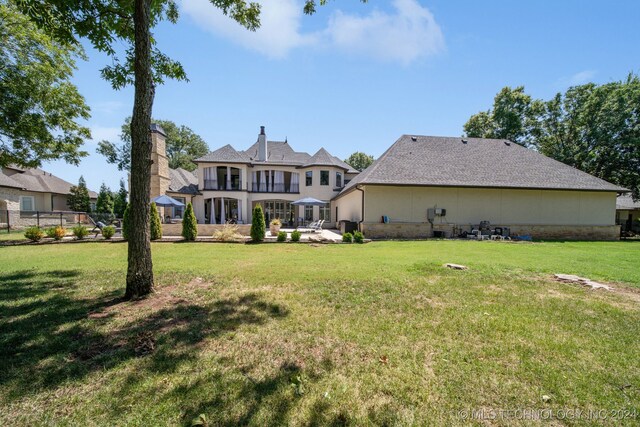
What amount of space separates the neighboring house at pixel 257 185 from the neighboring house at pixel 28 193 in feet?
38.8

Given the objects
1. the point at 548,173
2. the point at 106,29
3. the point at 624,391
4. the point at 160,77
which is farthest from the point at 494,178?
the point at 106,29

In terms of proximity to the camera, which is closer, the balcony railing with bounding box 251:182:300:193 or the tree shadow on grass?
the tree shadow on grass

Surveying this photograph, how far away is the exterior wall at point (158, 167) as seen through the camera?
21.5 meters

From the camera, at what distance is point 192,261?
8.41m

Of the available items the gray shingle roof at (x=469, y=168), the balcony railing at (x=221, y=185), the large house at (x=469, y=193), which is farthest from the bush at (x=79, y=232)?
the gray shingle roof at (x=469, y=168)

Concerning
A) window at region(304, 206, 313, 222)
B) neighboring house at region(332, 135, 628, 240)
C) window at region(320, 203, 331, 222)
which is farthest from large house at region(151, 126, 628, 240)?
window at region(304, 206, 313, 222)

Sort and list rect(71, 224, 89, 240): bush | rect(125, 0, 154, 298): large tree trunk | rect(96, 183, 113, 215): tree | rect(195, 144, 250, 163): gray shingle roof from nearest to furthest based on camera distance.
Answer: rect(125, 0, 154, 298): large tree trunk < rect(71, 224, 89, 240): bush < rect(195, 144, 250, 163): gray shingle roof < rect(96, 183, 113, 215): tree

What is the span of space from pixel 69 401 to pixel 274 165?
25070mm

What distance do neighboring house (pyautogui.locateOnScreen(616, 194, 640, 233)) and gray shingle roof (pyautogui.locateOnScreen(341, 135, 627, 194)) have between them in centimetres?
1547

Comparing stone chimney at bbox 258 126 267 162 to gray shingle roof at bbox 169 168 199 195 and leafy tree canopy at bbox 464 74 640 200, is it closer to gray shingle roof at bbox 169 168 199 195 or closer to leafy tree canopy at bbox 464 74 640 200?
gray shingle roof at bbox 169 168 199 195

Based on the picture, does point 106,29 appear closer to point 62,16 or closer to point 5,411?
point 62,16

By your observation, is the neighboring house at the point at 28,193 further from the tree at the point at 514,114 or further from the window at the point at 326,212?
the tree at the point at 514,114

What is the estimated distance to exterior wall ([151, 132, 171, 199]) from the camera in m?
21.5

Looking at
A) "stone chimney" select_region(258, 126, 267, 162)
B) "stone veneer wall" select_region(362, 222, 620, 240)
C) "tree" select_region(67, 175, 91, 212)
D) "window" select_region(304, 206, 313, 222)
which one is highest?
"stone chimney" select_region(258, 126, 267, 162)
